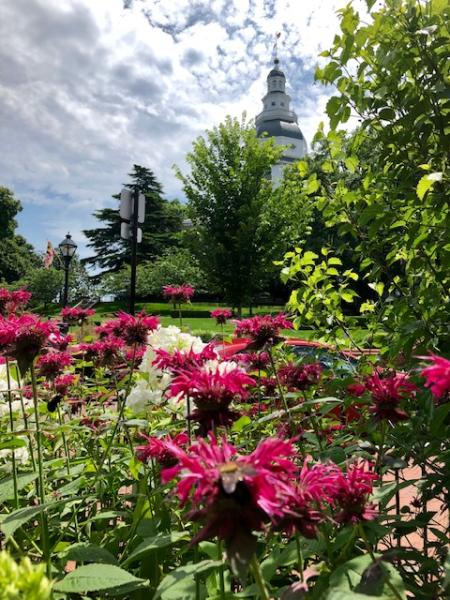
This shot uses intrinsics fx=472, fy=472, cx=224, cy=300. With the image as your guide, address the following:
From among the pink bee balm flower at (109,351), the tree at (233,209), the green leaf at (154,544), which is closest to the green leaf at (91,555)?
the green leaf at (154,544)

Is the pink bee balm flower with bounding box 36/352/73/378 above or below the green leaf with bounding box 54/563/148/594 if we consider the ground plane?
above

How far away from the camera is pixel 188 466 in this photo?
2.44ft

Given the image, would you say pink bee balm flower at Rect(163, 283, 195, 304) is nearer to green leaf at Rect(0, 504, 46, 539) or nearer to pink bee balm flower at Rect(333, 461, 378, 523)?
green leaf at Rect(0, 504, 46, 539)

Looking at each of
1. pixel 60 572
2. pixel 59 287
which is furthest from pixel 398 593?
pixel 59 287

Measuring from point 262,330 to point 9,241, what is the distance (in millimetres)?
41062

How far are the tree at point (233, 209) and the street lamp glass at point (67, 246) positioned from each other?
4852mm

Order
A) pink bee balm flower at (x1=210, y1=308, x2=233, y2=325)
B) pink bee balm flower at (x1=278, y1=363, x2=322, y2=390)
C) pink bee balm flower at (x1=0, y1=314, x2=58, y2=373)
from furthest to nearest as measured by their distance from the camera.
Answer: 1. pink bee balm flower at (x1=210, y1=308, x2=233, y2=325)
2. pink bee balm flower at (x1=278, y1=363, x2=322, y2=390)
3. pink bee balm flower at (x1=0, y1=314, x2=58, y2=373)

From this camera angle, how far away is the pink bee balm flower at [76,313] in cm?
329

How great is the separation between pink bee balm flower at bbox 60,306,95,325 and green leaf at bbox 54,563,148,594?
224 centimetres

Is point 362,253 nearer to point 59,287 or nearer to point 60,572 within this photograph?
point 60,572

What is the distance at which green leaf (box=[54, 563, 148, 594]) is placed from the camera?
98cm

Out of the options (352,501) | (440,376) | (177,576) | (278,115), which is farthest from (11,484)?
(278,115)

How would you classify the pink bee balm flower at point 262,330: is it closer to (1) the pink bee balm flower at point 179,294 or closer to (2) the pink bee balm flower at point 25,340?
(2) the pink bee balm flower at point 25,340

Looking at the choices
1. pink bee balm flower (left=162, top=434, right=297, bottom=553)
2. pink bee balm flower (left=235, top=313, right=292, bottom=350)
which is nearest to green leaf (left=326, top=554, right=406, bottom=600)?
pink bee balm flower (left=162, top=434, right=297, bottom=553)
